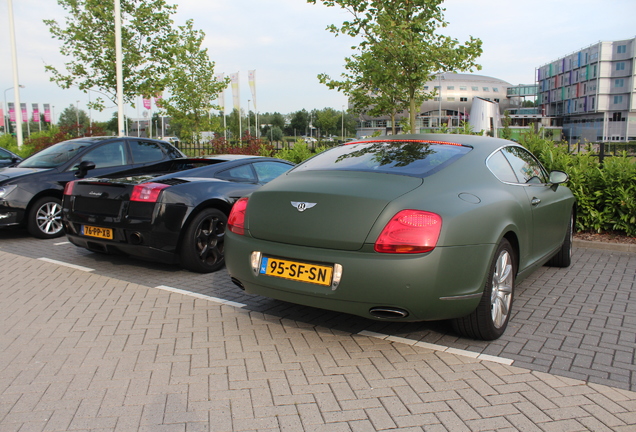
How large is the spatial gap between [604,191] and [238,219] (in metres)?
6.20

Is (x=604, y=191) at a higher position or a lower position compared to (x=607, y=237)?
higher

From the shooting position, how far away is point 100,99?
19438mm

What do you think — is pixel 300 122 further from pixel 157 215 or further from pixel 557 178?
pixel 557 178

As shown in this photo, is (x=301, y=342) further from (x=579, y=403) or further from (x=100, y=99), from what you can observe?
(x=100, y=99)

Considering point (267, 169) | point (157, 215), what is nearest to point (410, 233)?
point (157, 215)

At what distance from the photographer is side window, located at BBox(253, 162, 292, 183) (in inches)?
270

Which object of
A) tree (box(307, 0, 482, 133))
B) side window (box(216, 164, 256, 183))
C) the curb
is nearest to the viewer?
side window (box(216, 164, 256, 183))

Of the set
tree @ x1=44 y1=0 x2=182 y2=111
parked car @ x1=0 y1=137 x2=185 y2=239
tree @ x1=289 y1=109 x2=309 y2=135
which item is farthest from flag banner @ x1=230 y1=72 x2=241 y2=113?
tree @ x1=289 y1=109 x2=309 y2=135

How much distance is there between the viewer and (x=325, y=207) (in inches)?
138

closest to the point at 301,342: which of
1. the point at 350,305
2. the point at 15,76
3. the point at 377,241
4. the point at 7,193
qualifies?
the point at 350,305

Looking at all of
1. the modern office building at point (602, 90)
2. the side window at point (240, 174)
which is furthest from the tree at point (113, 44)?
the modern office building at point (602, 90)

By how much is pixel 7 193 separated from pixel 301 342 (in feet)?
19.5

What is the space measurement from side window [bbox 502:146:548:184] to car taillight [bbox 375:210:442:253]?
167cm

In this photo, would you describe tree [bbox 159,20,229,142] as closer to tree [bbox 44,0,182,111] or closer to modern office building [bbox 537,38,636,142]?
tree [bbox 44,0,182,111]
